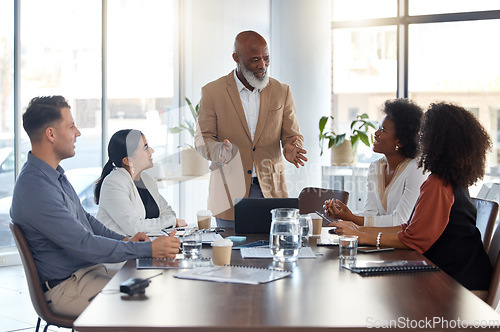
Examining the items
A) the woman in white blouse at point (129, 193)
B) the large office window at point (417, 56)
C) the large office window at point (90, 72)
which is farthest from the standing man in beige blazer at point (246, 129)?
the large office window at point (417, 56)

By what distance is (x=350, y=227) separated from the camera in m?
2.57

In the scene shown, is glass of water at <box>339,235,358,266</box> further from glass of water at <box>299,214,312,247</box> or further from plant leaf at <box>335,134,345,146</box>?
plant leaf at <box>335,134,345,146</box>

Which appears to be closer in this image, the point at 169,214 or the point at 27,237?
the point at 27,237

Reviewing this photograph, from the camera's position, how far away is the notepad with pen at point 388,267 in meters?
1.90

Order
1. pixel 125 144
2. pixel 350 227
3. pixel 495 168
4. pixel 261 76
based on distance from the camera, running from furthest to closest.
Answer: pixel 495 168 → pixel 261 76 → pixel 125 144 → pixel 350 227

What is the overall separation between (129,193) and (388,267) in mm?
1635

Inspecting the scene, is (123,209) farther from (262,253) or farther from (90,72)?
(90,72)

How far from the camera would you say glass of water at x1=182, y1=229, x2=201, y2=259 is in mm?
2154

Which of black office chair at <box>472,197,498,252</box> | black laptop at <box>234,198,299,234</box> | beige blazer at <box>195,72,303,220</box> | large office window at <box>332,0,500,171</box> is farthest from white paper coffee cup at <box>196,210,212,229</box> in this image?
large office window at <box>332,0,500,171</box>

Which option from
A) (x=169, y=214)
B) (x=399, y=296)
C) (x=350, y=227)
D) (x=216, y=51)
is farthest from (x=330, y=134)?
(x=399, y=296)

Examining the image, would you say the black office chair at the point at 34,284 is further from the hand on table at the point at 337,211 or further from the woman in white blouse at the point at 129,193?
the hand on table at the point at 337,211

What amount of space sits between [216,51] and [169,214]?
3.51 meters

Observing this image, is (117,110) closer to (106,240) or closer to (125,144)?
(125,144)

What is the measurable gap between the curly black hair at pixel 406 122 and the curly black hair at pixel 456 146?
0.70 metres
